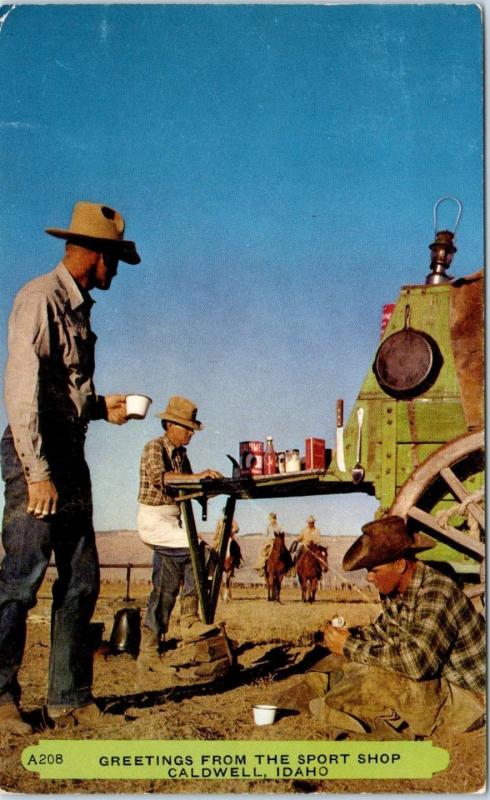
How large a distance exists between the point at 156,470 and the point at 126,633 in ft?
3.86

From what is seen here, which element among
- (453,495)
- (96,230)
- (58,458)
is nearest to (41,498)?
(58,458)

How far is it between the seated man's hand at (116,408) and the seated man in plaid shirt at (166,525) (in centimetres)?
78

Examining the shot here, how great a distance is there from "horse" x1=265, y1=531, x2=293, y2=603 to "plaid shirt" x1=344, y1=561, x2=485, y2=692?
360 cm

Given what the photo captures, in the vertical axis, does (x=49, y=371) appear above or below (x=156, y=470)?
above

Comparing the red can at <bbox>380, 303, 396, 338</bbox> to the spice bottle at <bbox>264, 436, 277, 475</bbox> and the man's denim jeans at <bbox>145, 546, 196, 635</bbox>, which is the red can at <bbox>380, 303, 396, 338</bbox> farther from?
the man's denim jeans at <bbox>145, 546, 196, 635</bbox>

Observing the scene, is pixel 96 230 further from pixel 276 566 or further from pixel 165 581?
pixel 276 566

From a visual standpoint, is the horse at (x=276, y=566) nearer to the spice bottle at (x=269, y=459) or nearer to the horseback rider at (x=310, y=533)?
the horseback rider at (x=310, y=533)

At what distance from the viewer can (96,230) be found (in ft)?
14.6

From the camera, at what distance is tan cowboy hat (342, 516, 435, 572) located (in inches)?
159

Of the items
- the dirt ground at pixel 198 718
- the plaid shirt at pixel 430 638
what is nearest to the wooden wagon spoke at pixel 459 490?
the dirt ground at pixel 198 718

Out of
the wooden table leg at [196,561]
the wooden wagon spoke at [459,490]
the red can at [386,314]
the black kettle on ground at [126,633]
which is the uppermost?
the red can at [386,314]

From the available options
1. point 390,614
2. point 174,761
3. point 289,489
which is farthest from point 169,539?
point 390,614

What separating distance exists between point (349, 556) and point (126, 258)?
6.22ft

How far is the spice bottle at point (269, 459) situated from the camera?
5.50m
